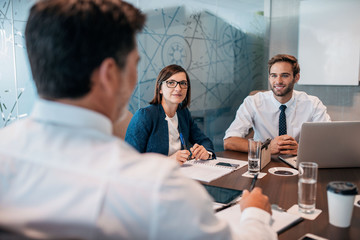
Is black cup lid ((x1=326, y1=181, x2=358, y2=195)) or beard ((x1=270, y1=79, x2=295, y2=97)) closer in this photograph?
black cup lid ((x1=326, y1=181, x2=358, y2=195))

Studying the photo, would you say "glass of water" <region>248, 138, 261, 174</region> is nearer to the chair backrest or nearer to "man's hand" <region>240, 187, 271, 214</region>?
"man's hand" <region>240, 187, 271, 214</region>

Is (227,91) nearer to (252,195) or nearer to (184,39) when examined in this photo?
(184,39)

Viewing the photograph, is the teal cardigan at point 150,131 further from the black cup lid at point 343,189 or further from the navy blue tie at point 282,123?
the black cup lid at point 343,189

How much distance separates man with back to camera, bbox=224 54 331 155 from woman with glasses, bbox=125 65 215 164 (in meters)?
0.41

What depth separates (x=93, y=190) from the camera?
1.90ft

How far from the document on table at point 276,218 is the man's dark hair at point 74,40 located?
0.63 metres

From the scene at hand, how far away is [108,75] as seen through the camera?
0.70 meters

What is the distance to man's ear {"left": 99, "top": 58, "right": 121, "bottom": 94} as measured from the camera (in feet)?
2.27

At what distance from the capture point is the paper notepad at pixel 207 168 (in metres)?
1.55

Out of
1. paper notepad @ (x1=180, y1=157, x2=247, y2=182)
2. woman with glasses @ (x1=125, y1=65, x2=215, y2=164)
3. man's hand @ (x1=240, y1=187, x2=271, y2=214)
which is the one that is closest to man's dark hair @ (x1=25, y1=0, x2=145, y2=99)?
man's hand @ (x1=240, y1=187, x2=271, y2=214)

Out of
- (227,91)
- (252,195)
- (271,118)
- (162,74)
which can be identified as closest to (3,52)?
(162,74)

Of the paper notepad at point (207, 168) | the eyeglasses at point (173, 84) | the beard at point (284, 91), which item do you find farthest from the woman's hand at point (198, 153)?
the beard at point (284, 91)

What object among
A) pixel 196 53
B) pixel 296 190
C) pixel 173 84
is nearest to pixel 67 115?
pixel 296 190

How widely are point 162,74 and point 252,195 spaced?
1538mm
